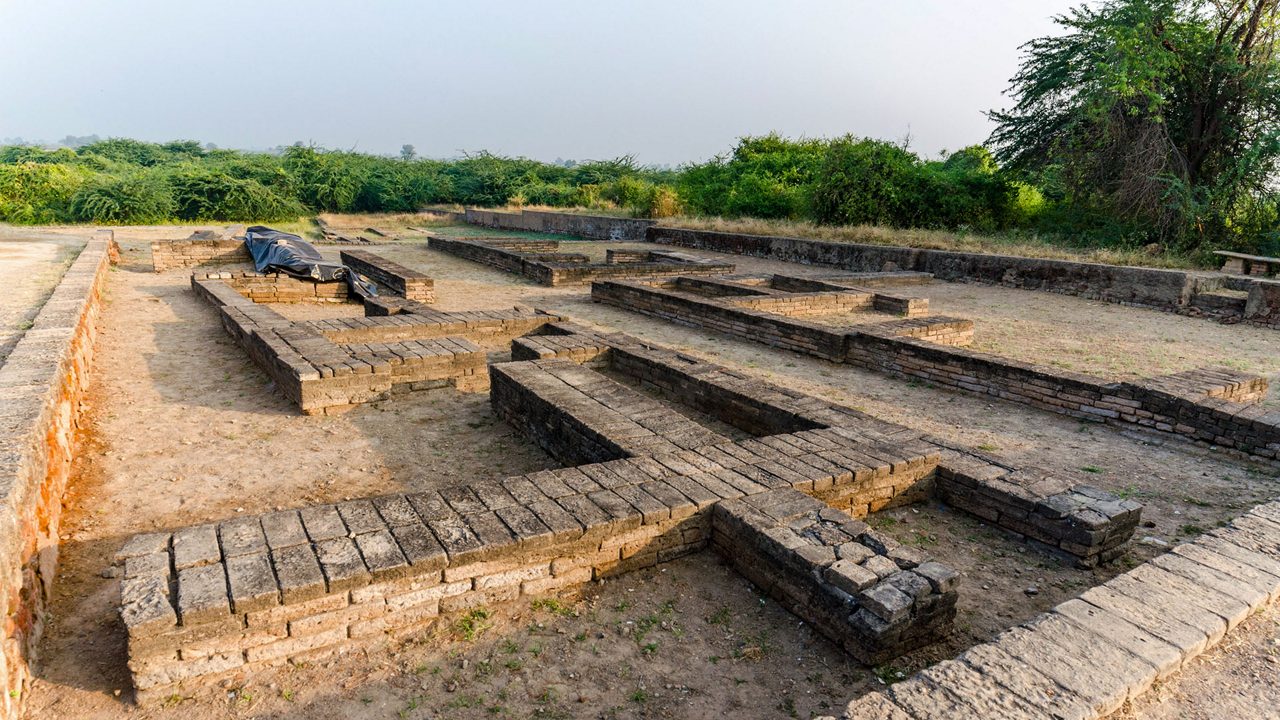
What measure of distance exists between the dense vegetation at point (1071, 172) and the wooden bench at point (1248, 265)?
155 cm

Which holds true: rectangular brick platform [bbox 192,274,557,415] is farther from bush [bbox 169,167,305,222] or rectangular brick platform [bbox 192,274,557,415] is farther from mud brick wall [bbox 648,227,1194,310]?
bush [bbox 169,167,305,222]

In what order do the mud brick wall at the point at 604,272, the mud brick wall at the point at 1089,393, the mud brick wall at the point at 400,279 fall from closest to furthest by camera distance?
the mud brick wall at the point at 1089,393, the mud brick wall at the point at 400,279, the mud brick wall at the point at 604,272

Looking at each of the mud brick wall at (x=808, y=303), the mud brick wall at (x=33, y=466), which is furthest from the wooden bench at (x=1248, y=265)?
the mud brick wall at (x=33, y=466)

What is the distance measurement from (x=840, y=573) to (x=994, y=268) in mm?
12129

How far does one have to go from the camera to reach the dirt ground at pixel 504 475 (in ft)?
7.85

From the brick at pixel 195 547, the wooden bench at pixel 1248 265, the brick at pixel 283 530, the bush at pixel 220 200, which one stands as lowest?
the brick at pixel 195 547

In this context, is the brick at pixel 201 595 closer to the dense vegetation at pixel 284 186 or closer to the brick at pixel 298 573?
the brick at pixel 298 573

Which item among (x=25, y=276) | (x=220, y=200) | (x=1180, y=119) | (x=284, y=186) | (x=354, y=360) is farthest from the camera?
(x=284, y=186)

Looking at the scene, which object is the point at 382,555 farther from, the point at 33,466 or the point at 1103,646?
the point at 1103,646

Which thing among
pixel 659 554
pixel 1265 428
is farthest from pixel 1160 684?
pixel 1265 428

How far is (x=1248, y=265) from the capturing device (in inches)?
489

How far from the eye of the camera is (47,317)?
627 cm

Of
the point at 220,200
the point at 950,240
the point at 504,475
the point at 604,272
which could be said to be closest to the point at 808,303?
the point at 604,272

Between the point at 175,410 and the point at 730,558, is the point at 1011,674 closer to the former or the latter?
the point at 730,558
